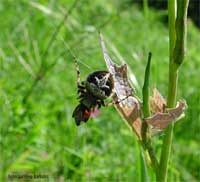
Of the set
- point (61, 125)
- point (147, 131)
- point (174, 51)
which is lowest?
point (147, 131)

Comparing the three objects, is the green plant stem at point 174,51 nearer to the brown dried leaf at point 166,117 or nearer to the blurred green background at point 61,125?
the brown dried leaf at point 166,117

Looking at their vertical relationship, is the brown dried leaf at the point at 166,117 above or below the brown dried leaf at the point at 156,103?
below

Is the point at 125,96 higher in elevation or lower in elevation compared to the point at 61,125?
lower

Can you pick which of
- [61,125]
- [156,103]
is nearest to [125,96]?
[156,103]

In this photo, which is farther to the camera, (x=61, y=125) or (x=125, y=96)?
(x=61, y=125)

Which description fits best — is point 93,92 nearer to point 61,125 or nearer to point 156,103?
point 156,103

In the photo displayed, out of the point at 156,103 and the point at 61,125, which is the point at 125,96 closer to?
the point at 156,103

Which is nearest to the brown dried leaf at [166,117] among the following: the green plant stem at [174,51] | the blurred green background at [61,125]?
the green plant stem at [174,51]
